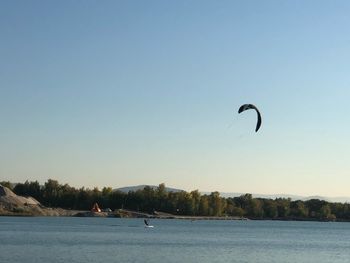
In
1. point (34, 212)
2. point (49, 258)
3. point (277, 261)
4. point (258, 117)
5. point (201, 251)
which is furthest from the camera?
point (34, 212)

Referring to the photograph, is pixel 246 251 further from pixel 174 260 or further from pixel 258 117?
pixel 258 117

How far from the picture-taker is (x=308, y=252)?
3056 inches

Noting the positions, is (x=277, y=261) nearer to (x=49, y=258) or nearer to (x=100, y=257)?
(x=100, y=257)

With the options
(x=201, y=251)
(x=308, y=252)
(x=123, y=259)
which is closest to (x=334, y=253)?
(x=308, y=252)

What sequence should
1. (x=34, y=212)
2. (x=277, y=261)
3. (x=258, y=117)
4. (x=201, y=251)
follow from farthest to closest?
1. (x=34, y=212)
2. (x=201, y=251)
3. (x=277, y=261)
4. (x=258, y=117)

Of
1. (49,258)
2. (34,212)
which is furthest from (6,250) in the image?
(34,212)

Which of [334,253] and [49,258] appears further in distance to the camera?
[334,253]

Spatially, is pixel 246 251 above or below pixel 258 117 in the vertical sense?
below

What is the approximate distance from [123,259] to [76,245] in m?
14.4

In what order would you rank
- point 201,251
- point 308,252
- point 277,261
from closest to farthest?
point 277,261
point 201,251
point 308,252

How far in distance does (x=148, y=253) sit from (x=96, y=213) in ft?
436

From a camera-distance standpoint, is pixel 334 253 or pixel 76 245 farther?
pixel 334 253

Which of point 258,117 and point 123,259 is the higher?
point 258,117

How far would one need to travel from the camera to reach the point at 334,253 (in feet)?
256
